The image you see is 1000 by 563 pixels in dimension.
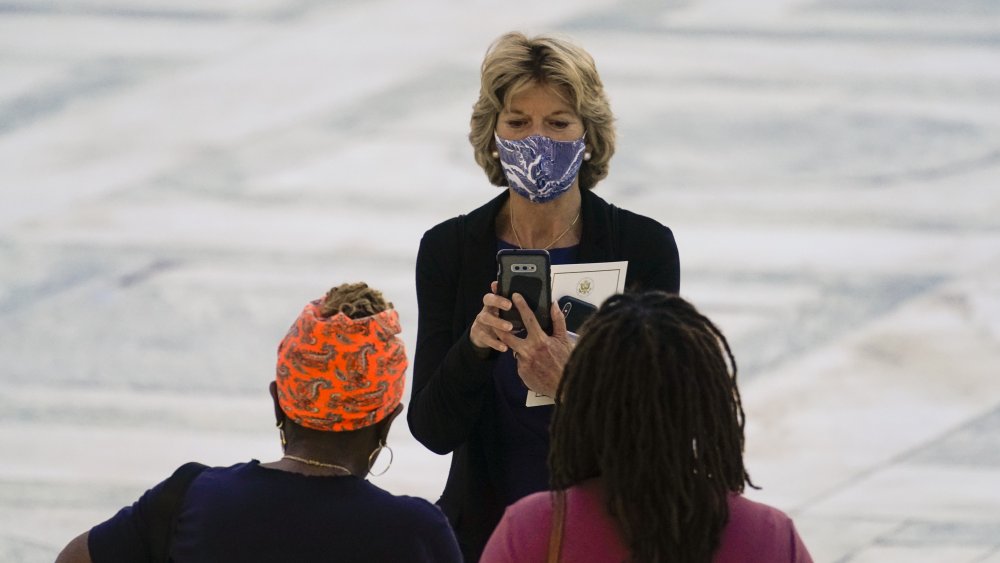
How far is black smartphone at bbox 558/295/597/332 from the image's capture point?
2.15 meters

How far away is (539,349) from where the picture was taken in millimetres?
2076

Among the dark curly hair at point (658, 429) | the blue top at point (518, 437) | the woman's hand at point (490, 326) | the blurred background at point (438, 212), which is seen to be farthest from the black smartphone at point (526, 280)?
the blurred background at point (438, 212)

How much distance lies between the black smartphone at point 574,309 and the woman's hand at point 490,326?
5.1 inches

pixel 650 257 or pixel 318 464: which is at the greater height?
pixel 650 257

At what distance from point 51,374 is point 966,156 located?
345cm

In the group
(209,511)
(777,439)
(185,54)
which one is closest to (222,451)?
(777,439)

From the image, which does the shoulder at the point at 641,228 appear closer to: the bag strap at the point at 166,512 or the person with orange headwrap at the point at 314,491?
the person with orange headwrap at the point at 314,491

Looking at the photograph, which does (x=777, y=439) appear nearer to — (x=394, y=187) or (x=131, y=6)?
(x=394, y=187)

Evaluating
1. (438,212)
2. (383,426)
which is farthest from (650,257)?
(438,212)

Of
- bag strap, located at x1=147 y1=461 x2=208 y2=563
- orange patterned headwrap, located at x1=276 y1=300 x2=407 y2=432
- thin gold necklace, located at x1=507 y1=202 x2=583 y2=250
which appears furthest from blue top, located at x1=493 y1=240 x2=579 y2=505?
bag strap, located at x1=147 y1=461 x2=208 y2=563

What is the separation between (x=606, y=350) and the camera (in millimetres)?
1441

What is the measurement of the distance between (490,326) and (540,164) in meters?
0.36

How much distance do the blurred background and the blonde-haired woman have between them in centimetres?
163

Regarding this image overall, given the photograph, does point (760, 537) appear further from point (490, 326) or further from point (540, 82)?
point (540, 82)
